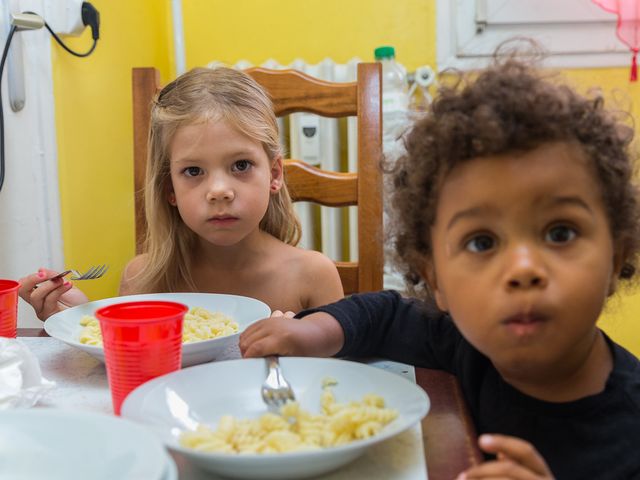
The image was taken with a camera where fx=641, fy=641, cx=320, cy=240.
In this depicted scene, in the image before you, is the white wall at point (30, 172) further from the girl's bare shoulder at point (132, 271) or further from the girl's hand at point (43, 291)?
the girl's hand at point (43, 291)

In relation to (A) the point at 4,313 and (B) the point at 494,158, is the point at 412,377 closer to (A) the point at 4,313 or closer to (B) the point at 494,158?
(B) the point at 494,158

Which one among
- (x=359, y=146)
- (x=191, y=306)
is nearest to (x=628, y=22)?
(x=359, y=146)

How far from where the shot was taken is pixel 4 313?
31.5 inches

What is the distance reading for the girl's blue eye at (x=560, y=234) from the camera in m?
0.56

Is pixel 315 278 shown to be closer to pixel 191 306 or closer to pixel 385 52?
pixel 191 306

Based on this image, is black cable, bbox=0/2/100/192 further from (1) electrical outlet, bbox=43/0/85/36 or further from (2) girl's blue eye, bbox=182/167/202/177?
(2) girl's blue eye, bbox=182/167/202/177

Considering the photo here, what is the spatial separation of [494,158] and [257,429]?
12.4 inches

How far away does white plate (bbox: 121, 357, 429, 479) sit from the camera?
44 centimetres

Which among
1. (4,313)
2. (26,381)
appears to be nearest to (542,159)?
(26,381)

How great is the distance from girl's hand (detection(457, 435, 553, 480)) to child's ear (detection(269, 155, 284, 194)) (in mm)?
897

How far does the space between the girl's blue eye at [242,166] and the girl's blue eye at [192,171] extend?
6 cm

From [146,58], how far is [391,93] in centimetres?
84

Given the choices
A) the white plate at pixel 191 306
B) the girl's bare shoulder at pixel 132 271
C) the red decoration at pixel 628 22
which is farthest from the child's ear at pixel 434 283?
the red decoration at pixel 628 22

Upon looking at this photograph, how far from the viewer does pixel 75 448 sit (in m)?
0.45
